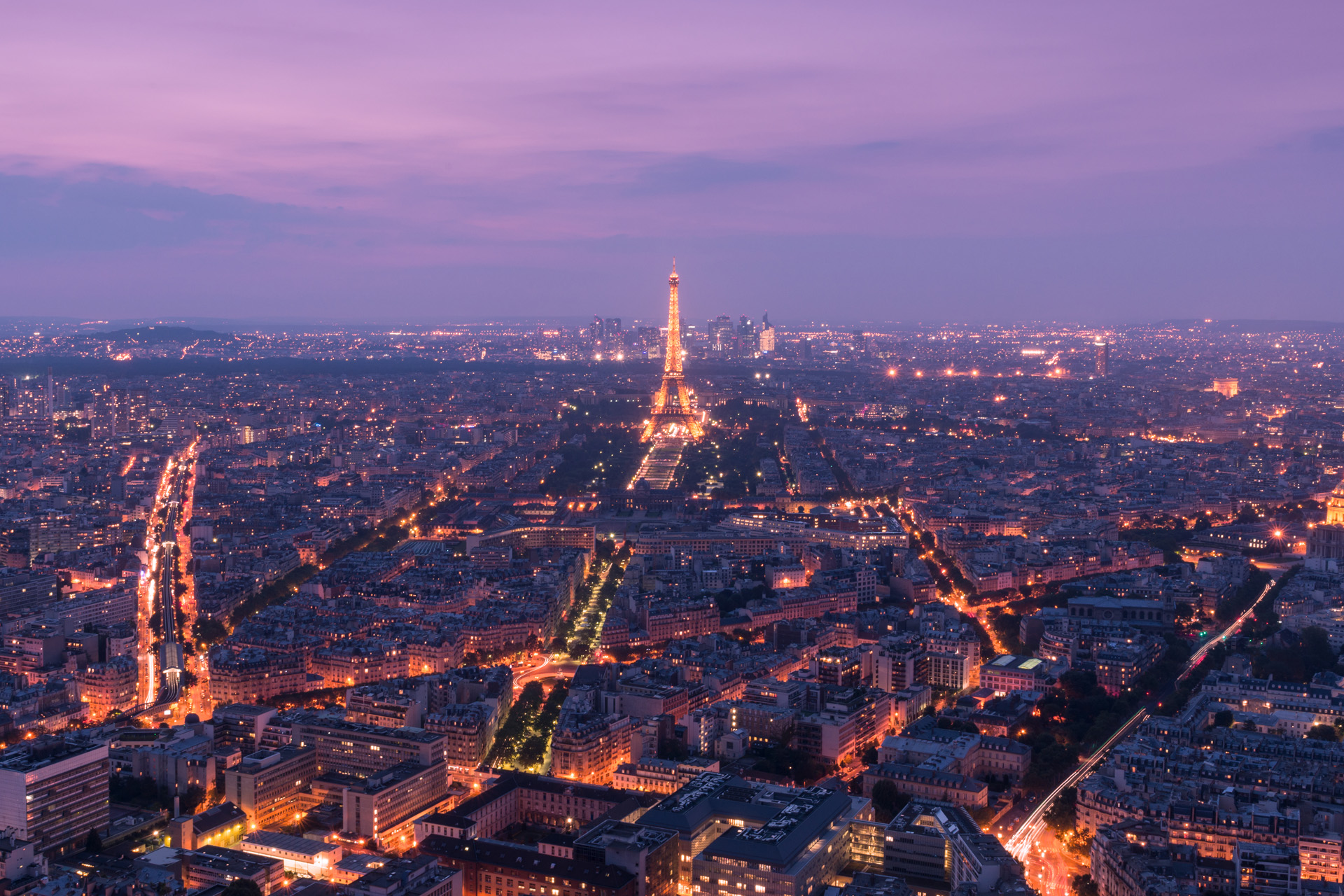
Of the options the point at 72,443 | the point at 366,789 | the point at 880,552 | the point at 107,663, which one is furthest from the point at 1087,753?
the point at 72,443

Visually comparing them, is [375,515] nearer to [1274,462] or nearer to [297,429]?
[297,429]

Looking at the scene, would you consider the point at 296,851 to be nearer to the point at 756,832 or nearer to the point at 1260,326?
the point at 756,832

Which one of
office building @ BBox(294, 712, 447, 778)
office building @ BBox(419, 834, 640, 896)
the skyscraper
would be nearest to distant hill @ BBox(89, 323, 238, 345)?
the skyscraper

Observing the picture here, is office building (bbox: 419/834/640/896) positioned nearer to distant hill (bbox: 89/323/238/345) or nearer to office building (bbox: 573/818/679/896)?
office building (bbox: 573/818/679/896)

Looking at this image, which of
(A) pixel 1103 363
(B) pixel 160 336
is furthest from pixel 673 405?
(B) pixel 160 336

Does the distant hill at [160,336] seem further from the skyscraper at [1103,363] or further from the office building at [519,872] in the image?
the office building at [519,872]

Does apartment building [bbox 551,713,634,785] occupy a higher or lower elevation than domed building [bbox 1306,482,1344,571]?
lower
